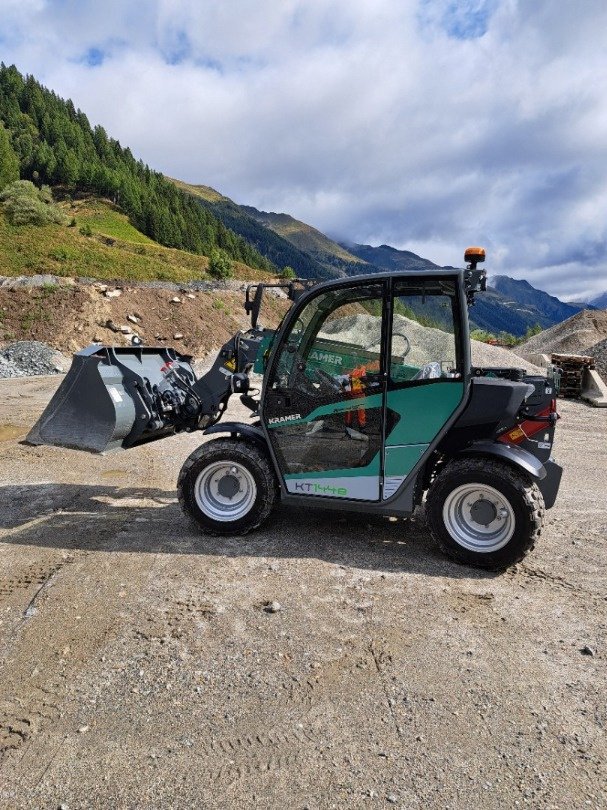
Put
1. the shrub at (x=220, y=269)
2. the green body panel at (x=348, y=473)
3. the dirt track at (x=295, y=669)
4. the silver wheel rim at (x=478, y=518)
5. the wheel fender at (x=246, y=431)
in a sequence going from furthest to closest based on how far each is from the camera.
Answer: the shrub at (x=220, y=269)
the wheel fender at (x=246, y=431)
the green body panel at (x=348, y=473)
the silver wheel rim at (x=478, y=518)
the dirt track at (x=295, y=669)

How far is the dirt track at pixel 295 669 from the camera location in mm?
2400

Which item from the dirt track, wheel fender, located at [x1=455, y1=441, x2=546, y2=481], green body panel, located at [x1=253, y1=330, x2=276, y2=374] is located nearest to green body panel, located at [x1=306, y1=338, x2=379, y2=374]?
green body panel, located at [x1=253, y1=330, x2=276, y2=374]

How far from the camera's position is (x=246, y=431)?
17.2ft

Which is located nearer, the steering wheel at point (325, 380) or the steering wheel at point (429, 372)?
the steering wheel at point (429, 372)

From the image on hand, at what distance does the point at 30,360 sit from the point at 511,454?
1940 cm

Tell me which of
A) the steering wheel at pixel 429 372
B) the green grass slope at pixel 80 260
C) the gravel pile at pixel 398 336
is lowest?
the steering wheel at pixel 429 372

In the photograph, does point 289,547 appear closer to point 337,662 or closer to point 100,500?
point 337,662

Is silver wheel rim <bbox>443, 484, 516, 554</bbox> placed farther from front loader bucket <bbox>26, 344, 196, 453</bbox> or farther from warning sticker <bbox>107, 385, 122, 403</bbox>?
warning sticker <bbox>107, 385, 122, 403</bbox>

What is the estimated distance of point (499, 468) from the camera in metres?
4.48

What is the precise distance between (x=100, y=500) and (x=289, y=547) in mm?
2691

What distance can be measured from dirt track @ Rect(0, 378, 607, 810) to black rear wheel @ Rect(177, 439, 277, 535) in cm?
24

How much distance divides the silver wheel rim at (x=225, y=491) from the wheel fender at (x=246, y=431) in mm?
303

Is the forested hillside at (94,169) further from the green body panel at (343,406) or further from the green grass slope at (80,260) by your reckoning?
the green body panel at (343,406)

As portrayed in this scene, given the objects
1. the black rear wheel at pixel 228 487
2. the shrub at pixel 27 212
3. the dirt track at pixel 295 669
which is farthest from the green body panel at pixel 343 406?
the shrub at pixel 27 212
